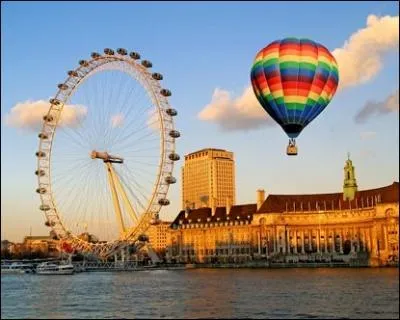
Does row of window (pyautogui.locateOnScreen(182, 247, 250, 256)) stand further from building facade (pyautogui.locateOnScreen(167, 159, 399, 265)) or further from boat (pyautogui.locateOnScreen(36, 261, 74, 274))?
boat (pyautogui.locateOnScreen(36, 261, 74, 274))

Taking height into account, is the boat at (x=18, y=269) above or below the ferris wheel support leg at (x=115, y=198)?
below

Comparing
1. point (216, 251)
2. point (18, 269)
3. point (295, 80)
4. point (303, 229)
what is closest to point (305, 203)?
point (303, 229)

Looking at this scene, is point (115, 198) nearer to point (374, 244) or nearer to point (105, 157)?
point (105, 157)

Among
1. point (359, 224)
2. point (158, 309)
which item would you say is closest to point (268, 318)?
point (158, 309)

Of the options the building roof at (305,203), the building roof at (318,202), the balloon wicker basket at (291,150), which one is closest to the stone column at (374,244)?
the building roof at (305,203)

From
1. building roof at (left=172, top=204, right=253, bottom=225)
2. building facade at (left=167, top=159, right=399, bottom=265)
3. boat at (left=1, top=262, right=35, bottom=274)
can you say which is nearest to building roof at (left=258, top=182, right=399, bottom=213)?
building facade at (left=167, top=159, right=399, bottom=265)

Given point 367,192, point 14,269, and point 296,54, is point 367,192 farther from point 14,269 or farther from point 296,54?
point 296,54

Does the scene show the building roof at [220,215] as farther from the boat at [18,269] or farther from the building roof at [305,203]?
the boat at [18,269]
